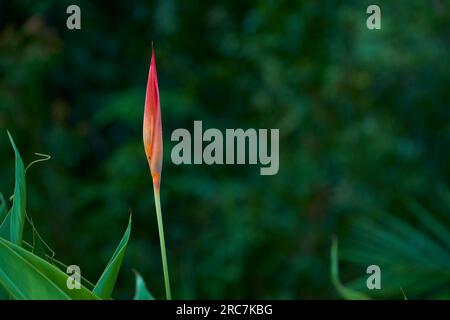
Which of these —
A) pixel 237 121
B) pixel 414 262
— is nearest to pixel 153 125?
pixel 414 262

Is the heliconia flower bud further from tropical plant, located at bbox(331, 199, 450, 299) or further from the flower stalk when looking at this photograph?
tropical plant, located at bbox(331, 199, 450, 299)

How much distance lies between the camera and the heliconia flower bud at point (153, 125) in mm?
563

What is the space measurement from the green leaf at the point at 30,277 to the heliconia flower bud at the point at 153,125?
0.09 meters

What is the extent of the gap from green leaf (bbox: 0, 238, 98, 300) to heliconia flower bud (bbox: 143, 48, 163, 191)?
3.5 inches

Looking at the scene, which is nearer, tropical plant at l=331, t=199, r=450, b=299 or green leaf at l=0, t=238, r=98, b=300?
green leaf at l=0, t=238, r=98, b=300

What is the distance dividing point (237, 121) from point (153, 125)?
9.28 ft

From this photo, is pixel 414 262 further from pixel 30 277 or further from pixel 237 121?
pixel 237 121

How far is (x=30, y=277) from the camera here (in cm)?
52

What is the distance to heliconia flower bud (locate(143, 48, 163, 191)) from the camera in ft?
1.85
